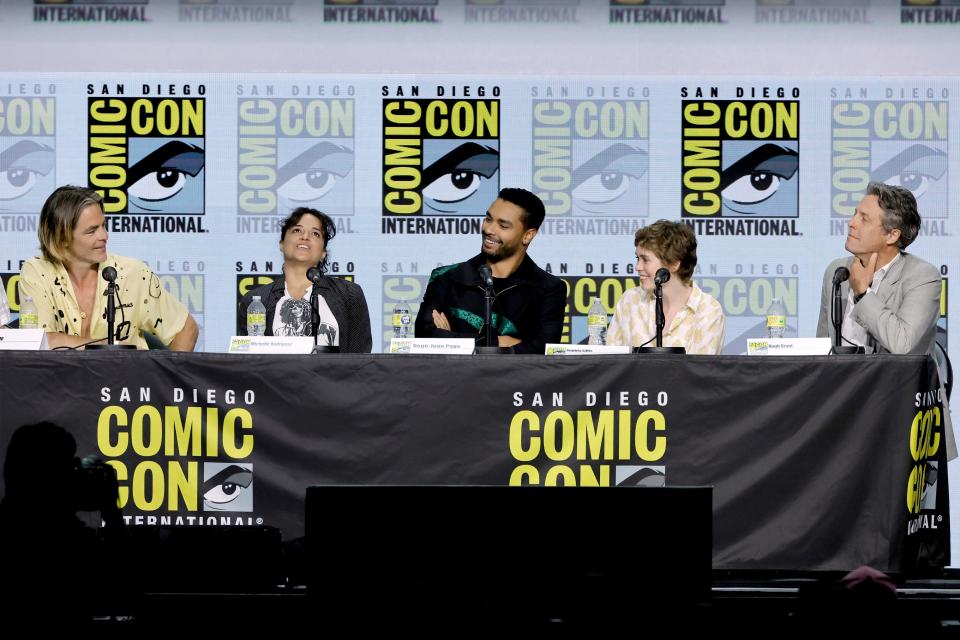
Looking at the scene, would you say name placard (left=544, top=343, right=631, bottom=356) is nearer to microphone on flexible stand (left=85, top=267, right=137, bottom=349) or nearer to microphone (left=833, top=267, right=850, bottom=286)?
microphone (left=833, top=267, right=850, bottom=286)

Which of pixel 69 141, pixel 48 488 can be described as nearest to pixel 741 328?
pixel 69 141

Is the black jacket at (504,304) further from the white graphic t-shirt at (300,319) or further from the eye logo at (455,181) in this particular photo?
the eye logo at (455,181)

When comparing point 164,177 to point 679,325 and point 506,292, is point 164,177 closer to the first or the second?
point 506,292

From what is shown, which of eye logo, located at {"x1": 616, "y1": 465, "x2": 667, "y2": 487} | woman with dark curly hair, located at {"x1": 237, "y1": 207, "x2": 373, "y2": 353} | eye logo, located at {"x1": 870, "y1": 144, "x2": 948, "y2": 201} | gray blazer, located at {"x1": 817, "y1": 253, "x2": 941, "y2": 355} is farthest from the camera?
eye logo, located at {"x1": 870, "y1": 144, "x2": 948, "y2": 201}

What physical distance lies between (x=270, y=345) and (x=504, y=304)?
1.07 metres

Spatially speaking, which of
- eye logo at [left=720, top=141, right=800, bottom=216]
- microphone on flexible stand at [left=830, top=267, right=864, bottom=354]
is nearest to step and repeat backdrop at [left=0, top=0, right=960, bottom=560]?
eye logo at [left=720, top=141, right=800, bottom=216]

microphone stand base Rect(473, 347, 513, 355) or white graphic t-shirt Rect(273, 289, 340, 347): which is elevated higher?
white graphic t-shirt Rect(273, 289, 340, 347)

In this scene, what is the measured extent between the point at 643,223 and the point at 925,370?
2.08 metres

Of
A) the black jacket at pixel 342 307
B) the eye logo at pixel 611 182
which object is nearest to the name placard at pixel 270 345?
A: the black jacket at pixel 342 307

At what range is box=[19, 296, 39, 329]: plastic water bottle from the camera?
402cm

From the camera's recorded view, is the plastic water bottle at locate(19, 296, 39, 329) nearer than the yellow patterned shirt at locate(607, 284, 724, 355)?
Yes

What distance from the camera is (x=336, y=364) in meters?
3.74

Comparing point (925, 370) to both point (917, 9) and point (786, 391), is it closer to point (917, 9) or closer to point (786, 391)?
point (786, 391)

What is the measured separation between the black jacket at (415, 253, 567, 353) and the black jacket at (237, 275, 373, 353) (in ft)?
0.74
